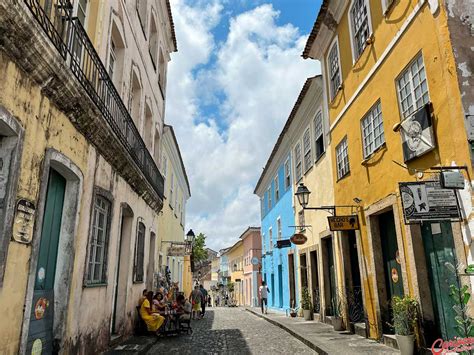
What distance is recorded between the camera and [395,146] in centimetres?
745

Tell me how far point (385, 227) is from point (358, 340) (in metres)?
2.58

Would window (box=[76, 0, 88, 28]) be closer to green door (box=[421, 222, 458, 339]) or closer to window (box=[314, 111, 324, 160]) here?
green door (box=[421, 222, 458, 339])

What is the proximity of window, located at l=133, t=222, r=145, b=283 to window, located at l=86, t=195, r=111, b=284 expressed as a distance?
2.71 metres

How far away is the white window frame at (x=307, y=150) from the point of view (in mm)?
14406

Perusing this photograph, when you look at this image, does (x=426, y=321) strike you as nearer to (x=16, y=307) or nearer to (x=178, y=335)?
(x=16, y=307)

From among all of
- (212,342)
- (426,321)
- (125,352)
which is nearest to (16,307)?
(125,352)

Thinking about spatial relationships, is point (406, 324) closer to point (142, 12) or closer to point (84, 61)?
point (84, 61)

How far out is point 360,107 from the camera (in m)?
9.34

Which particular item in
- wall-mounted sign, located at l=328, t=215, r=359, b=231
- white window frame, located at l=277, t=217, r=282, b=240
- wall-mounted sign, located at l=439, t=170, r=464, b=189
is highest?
white window frame, located at l=277, t=217, r=282, b=240

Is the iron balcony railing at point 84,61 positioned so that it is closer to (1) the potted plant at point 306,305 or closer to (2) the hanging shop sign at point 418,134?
(2) the hanging shop sign at point 418,134

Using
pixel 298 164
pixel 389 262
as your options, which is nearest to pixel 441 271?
pixel 389 262

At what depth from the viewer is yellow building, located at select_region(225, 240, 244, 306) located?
43.6 meters

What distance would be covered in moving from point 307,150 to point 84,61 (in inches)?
389

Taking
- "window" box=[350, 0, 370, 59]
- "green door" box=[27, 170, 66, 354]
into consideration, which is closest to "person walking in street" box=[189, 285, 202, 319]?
"window" box=[350, 0, 370, 59]
